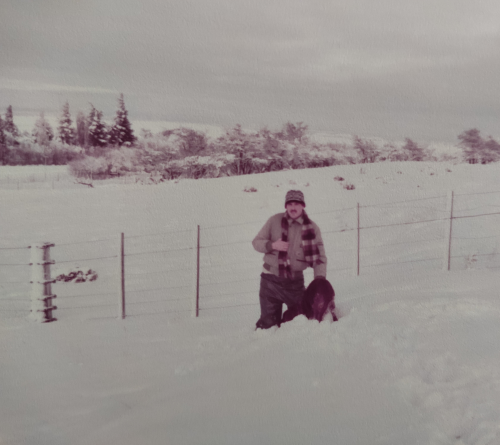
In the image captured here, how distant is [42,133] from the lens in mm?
3318

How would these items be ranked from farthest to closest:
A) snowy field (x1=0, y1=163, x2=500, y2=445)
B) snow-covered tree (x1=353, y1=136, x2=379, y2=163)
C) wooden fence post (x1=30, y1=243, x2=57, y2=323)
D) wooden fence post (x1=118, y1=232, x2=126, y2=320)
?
1. wooden fence post (x1=118, y1=232, x2=126, y2=320)
2. wooden fence post (x1=30, y1=243, x2=57, y2=323)
3. snow-covered tree (x1=353, y1=136, x2=379, y2=163)
4. snowy field (x1=0, y1=163, x2=500, y2=445)

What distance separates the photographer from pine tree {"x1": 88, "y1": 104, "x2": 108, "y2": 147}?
335 centimetres

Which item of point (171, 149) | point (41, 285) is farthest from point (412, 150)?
point (41, 285)

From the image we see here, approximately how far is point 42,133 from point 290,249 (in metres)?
1.87

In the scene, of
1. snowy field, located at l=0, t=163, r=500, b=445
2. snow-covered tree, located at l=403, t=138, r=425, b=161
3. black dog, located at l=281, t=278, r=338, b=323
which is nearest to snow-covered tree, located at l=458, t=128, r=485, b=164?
snowy field, located at l=0, t=163, r=500, b=445

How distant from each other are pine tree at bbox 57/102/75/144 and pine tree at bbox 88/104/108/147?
135 mm

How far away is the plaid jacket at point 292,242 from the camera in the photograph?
11.0ft

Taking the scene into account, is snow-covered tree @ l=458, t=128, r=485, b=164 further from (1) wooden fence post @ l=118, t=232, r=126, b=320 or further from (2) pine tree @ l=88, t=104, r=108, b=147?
(1) wooden fence post @ l=118, t=232, r=126, b=320

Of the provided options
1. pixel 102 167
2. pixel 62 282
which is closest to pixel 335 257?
pixel 102 167

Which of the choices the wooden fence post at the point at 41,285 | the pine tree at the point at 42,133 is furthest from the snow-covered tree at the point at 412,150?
the wooden fence post at the point at 41,285

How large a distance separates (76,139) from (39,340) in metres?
1.54

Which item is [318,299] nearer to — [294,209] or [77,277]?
[294,209]

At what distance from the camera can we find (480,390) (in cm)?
283

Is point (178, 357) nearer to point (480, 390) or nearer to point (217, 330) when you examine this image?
point (217, 330)
